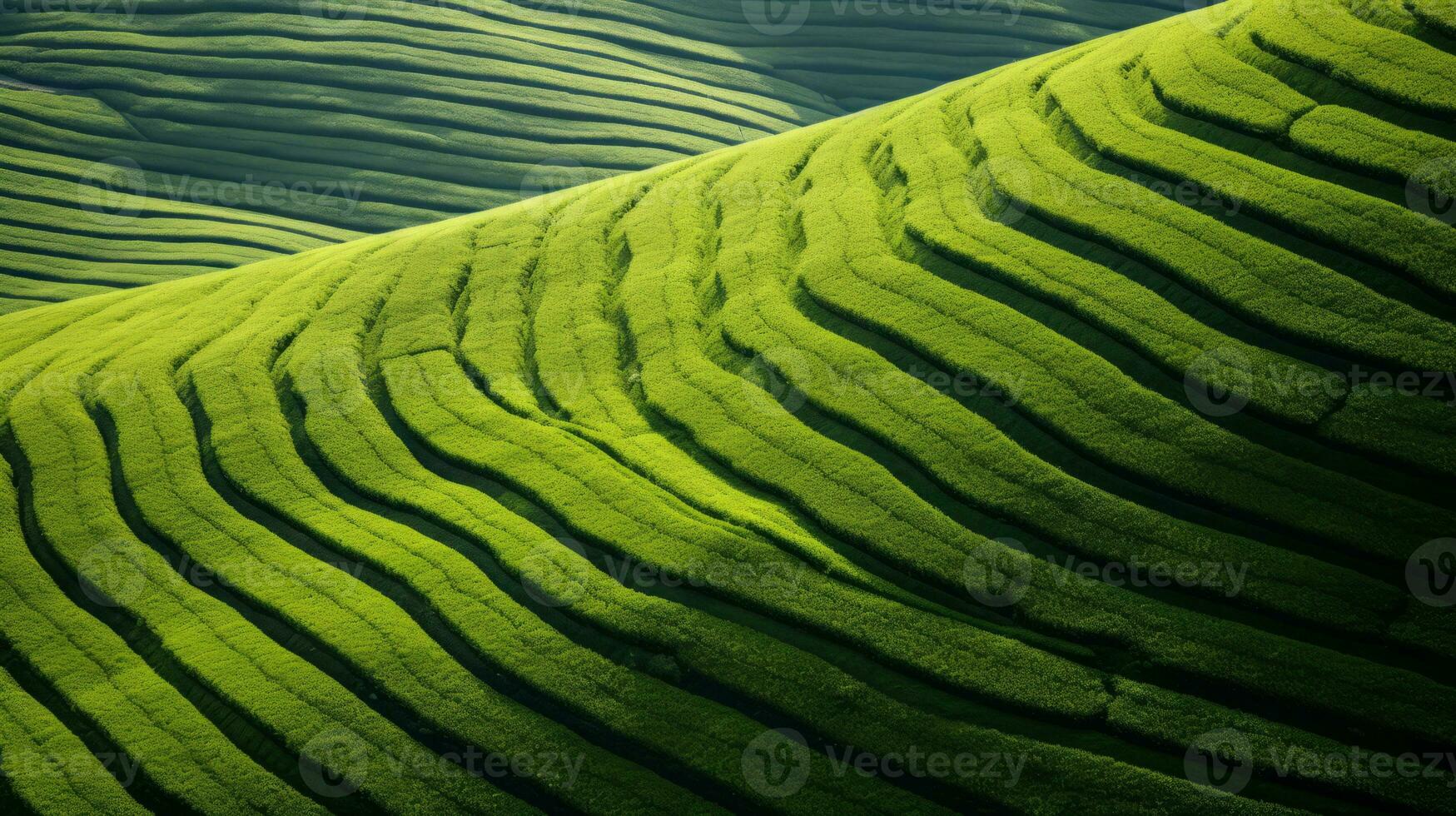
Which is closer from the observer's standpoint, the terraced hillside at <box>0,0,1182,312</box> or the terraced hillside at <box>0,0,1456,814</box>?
the terraced hillside at <box>0,0,1456,814</box>

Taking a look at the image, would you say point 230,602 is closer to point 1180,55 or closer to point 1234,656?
point 1234,656

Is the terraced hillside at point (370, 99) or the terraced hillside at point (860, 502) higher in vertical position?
the terraced hillside at point (370, 99)

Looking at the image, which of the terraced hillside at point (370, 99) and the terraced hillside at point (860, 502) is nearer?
the terraced hillside at point (860, 502)

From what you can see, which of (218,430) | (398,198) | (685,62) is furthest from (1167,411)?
(685,62)

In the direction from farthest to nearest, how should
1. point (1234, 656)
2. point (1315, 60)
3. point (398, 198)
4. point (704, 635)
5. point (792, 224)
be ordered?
point (398, 198)
point (792, 224)
point (1315, 60)
point (704, 635)
point (1234, 656)

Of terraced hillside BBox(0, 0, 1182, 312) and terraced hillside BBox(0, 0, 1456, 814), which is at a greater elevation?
terraced hillside BBox(0, 0, 1182, 312)
